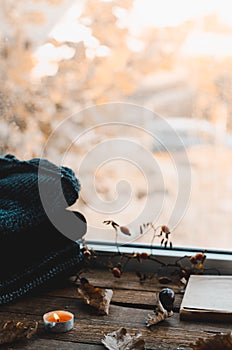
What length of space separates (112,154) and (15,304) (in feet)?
1.41

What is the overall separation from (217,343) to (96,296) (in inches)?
12.1

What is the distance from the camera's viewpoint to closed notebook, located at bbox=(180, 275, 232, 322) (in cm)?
92

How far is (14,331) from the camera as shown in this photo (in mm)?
847

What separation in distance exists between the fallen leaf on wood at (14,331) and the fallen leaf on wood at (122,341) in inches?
5.0

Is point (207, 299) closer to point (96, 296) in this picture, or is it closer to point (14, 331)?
point (96, 296)

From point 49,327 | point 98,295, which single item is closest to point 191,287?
point 98,295

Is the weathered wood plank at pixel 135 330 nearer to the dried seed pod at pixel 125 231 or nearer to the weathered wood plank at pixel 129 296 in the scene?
A: the weathered wood plank at pixel 129 296

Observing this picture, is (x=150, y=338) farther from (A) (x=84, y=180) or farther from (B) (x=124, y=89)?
(B) (x=124, y=89)

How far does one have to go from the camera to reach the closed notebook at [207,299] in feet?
3.03

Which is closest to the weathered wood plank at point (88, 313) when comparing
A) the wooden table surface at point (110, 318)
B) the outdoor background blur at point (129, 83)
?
the wooden table surface at point (110, 318)

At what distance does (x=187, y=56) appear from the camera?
117 cm

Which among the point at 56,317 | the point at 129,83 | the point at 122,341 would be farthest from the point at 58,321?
the point at 129,83

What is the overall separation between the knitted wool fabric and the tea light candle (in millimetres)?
112

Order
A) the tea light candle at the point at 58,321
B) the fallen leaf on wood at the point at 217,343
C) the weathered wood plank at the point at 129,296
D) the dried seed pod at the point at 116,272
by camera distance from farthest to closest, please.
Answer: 1. the dried seed pod at the point at 116,272
2. the weathered wood plank at the point at 129,296
3. the tea light candle at the point at 58,321
4. the fallen leaf on wood at the point at 217,343
